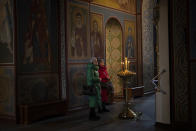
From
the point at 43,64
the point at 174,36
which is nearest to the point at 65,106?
the point at 43,64

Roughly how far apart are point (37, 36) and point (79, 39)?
184cm

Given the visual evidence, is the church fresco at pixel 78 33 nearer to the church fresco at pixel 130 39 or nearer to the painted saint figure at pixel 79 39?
the painted saint figure at pixel 79 39

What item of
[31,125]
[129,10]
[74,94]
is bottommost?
[31,125]

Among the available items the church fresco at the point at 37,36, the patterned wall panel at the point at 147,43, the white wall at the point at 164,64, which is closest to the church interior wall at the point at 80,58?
the church fresco at the point at 37,36

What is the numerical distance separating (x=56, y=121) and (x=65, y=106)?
3.46 ft

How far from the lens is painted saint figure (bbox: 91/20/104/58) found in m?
10.9

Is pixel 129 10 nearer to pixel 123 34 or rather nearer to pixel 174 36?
pixel 123 34

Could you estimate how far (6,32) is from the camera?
8359 millimetres

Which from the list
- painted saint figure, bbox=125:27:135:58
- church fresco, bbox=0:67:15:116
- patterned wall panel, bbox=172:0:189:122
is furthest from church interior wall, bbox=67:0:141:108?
patterned wall panel, bbox=172:0:189:122

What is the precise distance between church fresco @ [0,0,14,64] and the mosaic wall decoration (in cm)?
546

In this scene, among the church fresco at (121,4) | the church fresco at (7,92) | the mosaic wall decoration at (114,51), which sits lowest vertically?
the church fresco at (7,92)

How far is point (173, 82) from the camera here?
6.68 m

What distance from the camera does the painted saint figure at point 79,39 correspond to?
32.6 feet

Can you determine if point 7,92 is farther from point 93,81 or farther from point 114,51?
point 114,51
